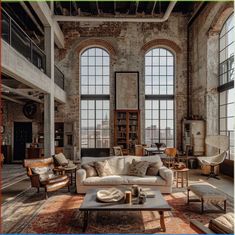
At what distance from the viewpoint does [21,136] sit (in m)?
13.1

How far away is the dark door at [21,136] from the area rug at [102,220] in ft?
26.3

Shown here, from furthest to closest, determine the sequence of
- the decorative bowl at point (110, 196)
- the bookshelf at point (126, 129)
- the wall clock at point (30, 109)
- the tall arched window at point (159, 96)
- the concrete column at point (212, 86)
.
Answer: the wall clock at point (30, 109) → the tall arched window at point (159, 96) → the bookshelf at point (126, 129) → the concrete column at point (212, 86) → the decorative bowl at point (110, 196)

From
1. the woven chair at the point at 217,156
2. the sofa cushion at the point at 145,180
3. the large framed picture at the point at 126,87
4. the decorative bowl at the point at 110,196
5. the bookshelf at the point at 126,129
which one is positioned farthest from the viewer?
the large framed picture at the point at 126,87

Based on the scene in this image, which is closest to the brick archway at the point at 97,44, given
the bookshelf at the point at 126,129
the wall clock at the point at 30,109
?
the bookshelf at the point at 126,129

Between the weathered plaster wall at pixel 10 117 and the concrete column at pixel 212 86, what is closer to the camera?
the concrete column at pixel 212 86

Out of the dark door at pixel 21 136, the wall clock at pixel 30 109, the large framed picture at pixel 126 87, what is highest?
the large framed picture at pixel 126 87

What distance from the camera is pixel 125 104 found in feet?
40.8

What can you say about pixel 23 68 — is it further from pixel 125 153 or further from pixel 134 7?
pixel 134 7

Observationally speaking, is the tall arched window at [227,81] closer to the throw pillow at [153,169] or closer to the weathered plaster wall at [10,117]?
the throw pillow at [153,169]

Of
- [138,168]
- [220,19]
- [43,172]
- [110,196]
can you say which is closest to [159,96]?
[220,19]

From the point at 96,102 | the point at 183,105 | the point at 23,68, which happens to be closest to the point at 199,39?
the point at 183,105

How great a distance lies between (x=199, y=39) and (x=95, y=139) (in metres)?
6.54

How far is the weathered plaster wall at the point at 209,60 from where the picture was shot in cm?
1000

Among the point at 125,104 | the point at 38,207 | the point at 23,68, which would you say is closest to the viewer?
the point at 38,207
